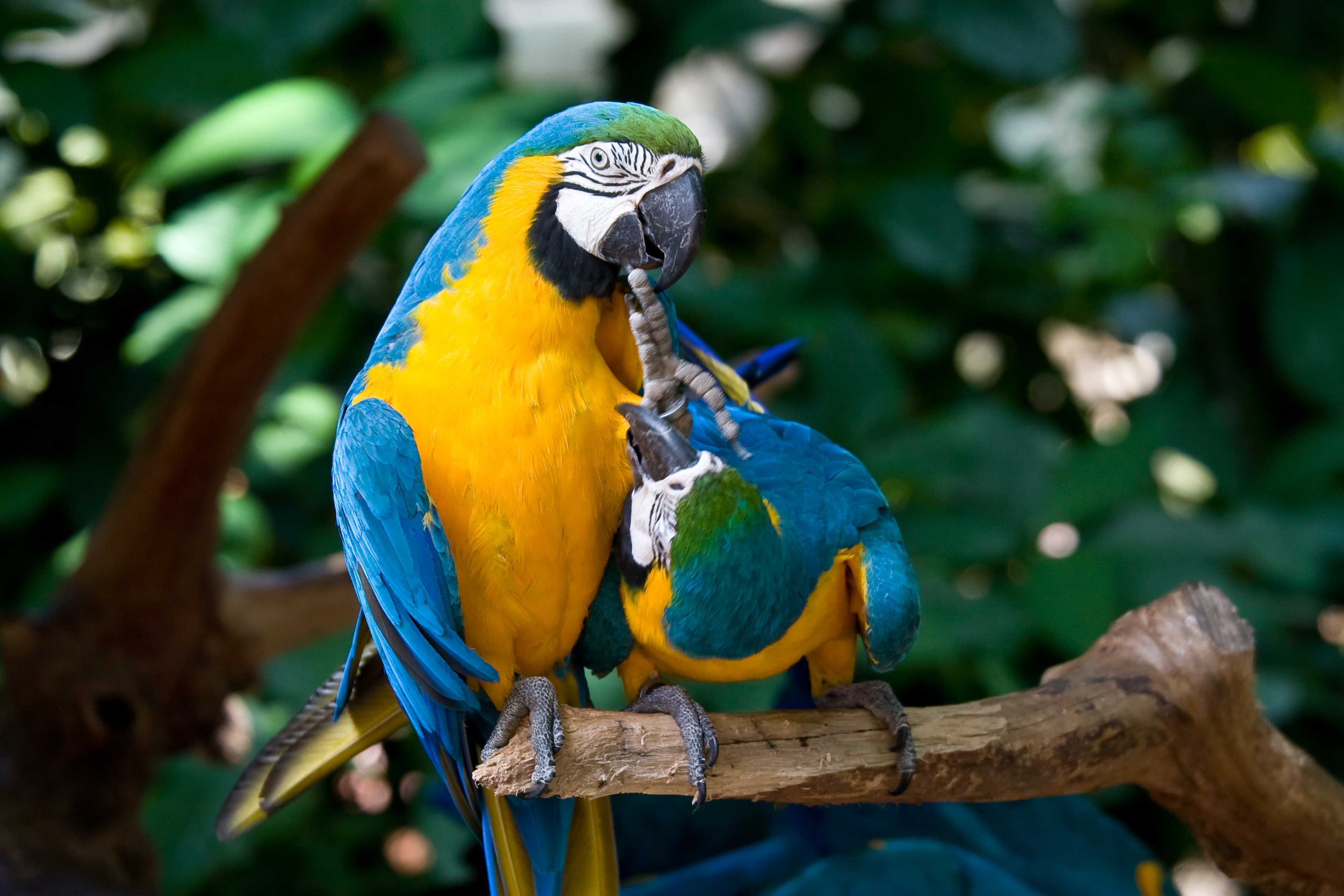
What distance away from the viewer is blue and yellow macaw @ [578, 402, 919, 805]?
49cm

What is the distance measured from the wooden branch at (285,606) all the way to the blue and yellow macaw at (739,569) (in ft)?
2.16

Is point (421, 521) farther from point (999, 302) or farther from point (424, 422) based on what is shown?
point (999, 302)

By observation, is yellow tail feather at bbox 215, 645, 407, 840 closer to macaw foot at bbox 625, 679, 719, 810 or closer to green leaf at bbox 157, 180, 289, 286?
macaw foot at bbox 625, 679, 719, 810

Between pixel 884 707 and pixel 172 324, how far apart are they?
41.0 inches

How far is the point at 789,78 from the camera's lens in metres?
1.62

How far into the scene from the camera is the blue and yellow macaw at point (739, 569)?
1.62 feet

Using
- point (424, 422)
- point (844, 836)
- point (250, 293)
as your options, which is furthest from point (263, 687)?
point (424, 422)

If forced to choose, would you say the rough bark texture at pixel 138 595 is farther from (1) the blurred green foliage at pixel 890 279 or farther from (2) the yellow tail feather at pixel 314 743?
(2) the yellow tail feather at pixel 314 743

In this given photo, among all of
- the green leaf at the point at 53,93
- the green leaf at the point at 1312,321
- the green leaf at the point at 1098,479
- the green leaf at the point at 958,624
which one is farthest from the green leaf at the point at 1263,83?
the green leaf at the point at 53,93

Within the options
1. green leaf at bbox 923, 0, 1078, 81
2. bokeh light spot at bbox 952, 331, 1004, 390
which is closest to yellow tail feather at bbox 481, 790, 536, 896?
green leaf at bbox 923, 0, 1078, 81

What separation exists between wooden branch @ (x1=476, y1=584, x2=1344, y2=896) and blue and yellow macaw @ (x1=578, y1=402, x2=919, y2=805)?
28 millimetres

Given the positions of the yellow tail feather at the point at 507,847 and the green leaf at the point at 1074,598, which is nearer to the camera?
the yellow tail feather at the point at 507,847

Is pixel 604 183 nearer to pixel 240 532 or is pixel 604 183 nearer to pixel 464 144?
pixel 464 144

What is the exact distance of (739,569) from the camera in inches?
19.3
